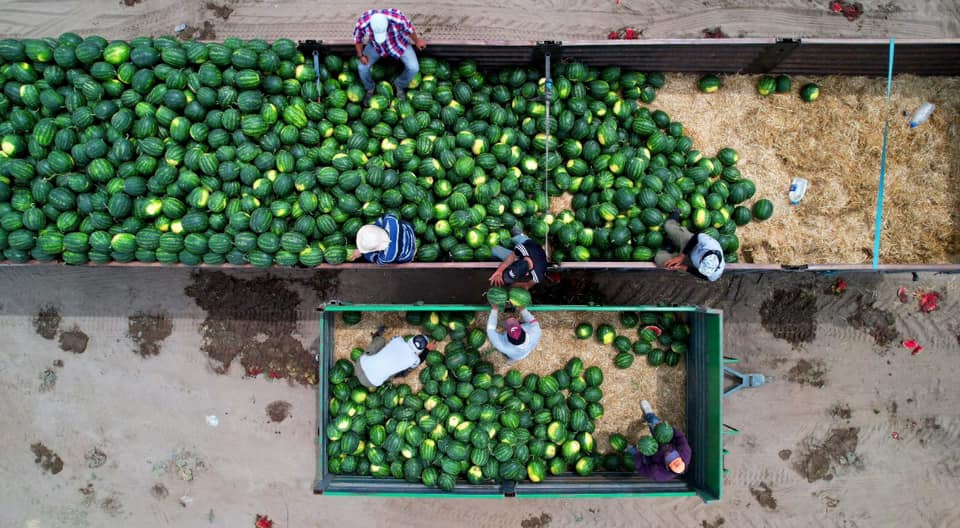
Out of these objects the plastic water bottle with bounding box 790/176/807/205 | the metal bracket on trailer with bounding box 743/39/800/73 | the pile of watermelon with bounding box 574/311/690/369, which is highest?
the metal bracket on trailer with bounding box 743/39/800/73

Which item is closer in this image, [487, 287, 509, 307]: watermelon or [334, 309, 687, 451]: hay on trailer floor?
[487, 287, 509, 307]: watermelon

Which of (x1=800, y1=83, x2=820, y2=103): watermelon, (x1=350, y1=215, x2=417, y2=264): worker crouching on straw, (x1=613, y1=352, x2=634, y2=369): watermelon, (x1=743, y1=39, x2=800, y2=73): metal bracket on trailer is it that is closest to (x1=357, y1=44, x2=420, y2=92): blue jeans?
(x1=350, y1=215, x2=417, y2=264): worker crouching on straw

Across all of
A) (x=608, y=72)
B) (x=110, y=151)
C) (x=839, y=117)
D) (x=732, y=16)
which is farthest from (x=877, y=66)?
(x=110, y=151)

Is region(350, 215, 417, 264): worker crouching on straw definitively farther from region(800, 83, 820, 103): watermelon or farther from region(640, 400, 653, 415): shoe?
region(800, 83, 820, 103): watermelon

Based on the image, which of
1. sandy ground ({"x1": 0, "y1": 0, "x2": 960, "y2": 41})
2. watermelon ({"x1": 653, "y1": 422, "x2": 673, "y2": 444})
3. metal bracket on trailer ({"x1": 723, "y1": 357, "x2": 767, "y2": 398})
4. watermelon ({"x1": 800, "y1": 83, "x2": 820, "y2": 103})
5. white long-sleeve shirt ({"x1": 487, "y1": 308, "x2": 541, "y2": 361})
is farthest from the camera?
sandy ground ({"x1": 0, "y1": 0, "x2": 960, "y2": 41})

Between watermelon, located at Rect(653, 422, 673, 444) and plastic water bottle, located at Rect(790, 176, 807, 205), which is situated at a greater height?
plastic water bottle, located at Rect(790, 176, 807, 205)

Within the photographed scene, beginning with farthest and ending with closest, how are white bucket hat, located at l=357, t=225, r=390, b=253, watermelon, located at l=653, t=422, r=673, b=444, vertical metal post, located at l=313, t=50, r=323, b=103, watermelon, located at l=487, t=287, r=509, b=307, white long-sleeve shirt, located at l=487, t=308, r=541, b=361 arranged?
vertical metal post, located at l=313, t=50, r=323, b=103, watermelon, located at l=653, t=422, r=673, b=444, white long-sleeve shirt, located at l=487, t=308, r=541, b=361, watermelon, located at l=487, t=287, r=509, b=307, white bucket hat, located at l=357, t=225, r=390, b=253

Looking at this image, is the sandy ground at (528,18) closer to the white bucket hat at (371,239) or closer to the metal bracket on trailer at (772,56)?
the metal bracket on trailer at (772,56)
